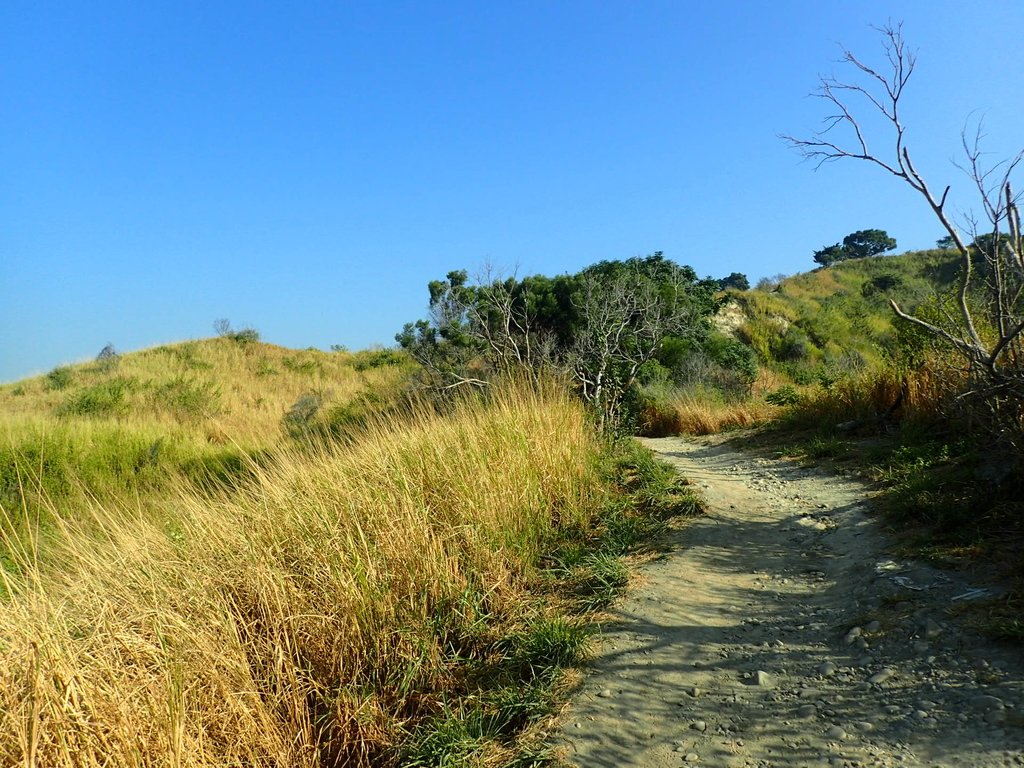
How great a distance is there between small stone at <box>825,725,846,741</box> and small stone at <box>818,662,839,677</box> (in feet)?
1.41

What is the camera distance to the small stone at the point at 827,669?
2.93m

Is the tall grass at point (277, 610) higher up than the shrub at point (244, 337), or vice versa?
the shrub at point (244, 337)

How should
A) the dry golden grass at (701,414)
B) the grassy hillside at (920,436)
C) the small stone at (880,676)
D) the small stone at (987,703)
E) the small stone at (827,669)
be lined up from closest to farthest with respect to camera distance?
the small stone at (987,703), the small stone at (880,676), the small stone at (827,669), the grassy hillside at (920,436), the dry golden grass at (701,414)

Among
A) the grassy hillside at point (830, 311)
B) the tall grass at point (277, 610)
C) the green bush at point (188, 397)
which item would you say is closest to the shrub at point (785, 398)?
the grassy hillside at point (830, 311)

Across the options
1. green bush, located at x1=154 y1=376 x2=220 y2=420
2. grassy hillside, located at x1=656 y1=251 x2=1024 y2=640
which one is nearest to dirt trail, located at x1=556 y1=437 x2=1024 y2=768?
grassy hillside, located at x1=656 y1=251 x2=1024 y2=640

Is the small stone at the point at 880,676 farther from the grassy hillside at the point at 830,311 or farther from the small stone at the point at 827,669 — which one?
the grassy hillside at the point at 830,311

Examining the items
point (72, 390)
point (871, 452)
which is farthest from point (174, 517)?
point (72, 390)

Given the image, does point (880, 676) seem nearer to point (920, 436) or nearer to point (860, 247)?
point (920, 436)

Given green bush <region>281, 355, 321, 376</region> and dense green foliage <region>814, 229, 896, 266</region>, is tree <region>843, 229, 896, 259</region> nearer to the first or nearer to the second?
dense green foliage <region>814, 229, 896, 266</region>

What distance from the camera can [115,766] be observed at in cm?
217

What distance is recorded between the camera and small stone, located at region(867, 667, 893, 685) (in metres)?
2.77

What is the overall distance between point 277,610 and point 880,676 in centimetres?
296

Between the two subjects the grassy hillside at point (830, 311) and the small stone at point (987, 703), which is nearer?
the small stone at point (987, 703)

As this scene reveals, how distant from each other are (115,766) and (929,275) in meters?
31.8
